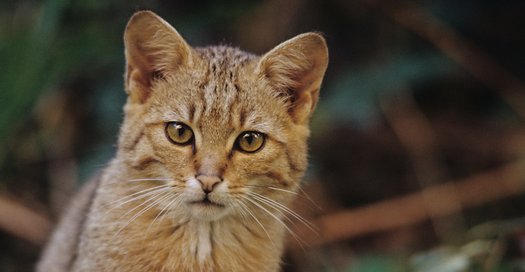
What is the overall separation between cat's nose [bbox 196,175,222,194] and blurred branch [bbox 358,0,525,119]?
127 inches

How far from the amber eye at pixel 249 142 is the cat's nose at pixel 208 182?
270 millimetres

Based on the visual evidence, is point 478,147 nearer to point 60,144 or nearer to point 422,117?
point 422,117

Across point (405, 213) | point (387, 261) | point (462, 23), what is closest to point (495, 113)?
point (462, 23)

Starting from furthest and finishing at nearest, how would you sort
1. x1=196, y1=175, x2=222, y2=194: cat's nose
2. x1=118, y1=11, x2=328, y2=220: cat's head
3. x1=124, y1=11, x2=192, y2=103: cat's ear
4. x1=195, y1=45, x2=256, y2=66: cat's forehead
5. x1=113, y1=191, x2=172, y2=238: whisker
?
x1=195, y1=45, x2=256, y2=66: cat's forehead
x1=124, y1=11, x2=192, y2=103: cat's ear
x1=113, y1=191, x2=172, y2=238: whisker
x1=118, y1=11, x2=328, y2=220: cat's head
x1=196, y1=175, x2=222, y2=194: cat's nose

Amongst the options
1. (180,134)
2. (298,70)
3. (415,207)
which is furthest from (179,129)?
(415,207)

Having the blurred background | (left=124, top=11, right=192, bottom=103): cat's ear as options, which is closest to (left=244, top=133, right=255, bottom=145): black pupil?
(left=124, top=11, right=192, bottom=103): cat's ear

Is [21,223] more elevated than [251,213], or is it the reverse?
[21,223]

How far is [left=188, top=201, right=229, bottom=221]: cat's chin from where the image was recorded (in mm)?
3082

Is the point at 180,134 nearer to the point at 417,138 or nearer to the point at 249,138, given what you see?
the point at 249,138

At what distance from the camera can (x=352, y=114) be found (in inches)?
211

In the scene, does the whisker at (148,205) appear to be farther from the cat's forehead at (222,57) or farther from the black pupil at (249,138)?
the cat's forehead at (222,57)

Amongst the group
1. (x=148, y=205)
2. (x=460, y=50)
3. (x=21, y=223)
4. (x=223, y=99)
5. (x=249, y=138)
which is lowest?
(x=148, y=205)

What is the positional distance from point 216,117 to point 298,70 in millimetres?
549

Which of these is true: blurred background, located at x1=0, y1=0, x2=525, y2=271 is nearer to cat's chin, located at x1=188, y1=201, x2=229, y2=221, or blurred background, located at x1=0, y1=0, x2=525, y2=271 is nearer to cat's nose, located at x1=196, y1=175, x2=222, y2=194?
cat's chin, located at x1=188, y1=201, x2=229, y2=221
